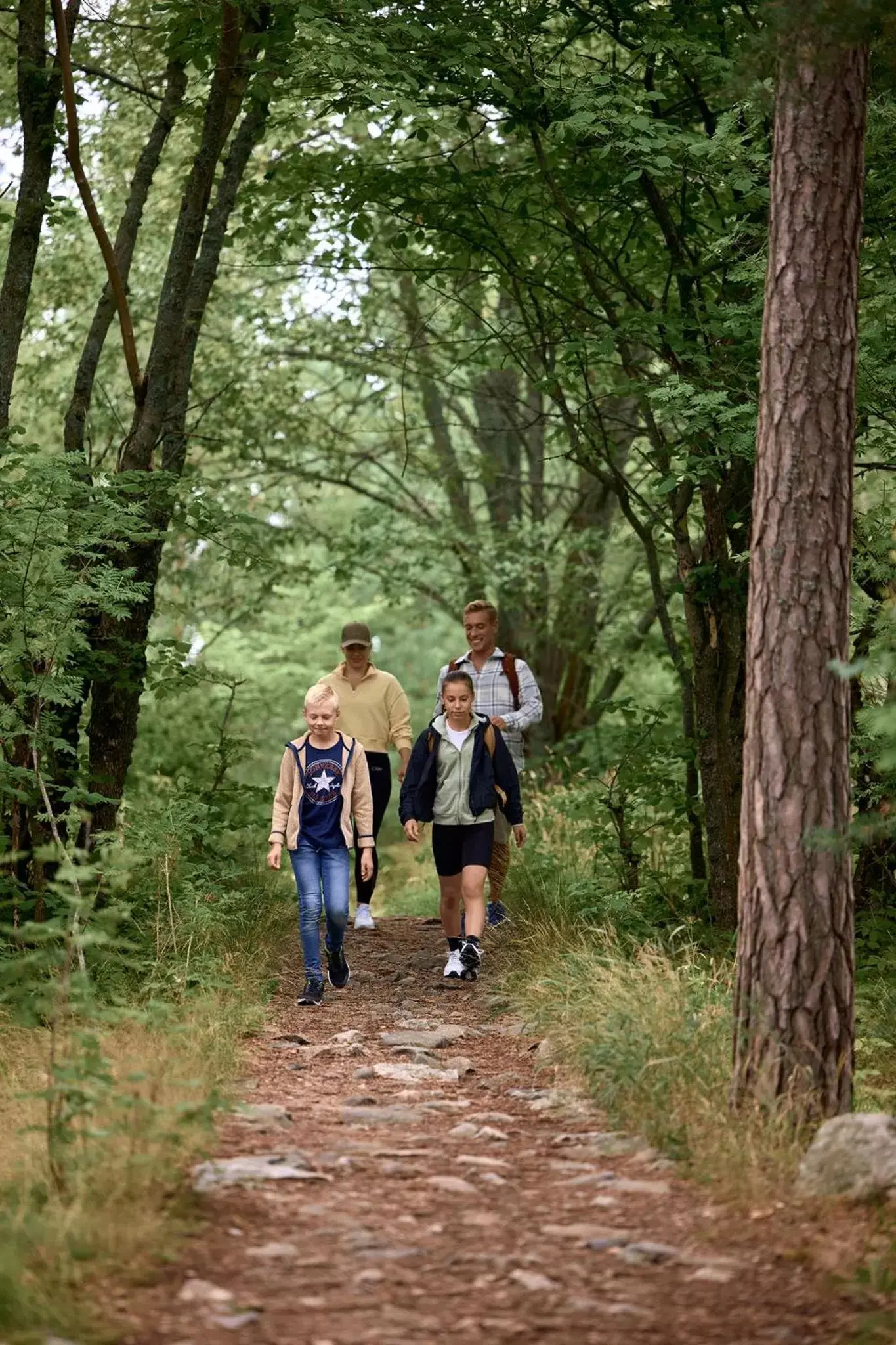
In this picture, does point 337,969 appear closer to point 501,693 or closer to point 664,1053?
point 501,693

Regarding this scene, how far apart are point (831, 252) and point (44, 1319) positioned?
14.8 feet

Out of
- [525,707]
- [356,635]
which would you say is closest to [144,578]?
[356,635]

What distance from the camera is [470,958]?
892 cm

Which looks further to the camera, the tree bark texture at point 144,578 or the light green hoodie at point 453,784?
the tree bark texture at point 144,578

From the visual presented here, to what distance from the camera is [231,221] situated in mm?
17953

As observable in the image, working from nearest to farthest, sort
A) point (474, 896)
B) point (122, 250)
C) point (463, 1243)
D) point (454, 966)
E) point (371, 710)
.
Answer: point (463, 1243) < point (474, 896) < point (454, 966) < point (371, 710) < point (122, 250)

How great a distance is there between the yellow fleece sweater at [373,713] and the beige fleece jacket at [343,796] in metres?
1.78

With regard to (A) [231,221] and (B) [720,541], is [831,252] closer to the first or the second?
(B) [720,541]

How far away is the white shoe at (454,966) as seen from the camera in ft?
29.3

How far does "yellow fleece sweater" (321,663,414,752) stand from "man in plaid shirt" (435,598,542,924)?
41 cm

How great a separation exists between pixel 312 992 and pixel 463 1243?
13.2 feet

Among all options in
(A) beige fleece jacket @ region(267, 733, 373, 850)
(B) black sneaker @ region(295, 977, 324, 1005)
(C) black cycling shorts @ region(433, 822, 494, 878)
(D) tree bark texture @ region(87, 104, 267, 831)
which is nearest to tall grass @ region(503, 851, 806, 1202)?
(C) black cycling shorts @ region(433, 822, 494, 878)

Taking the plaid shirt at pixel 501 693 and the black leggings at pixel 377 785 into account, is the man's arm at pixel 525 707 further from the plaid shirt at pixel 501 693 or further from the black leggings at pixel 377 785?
the black leggings at pixel 377 785

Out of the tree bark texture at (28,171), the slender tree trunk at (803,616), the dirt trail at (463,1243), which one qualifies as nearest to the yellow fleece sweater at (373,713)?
the tree bark texture at (28,171)
